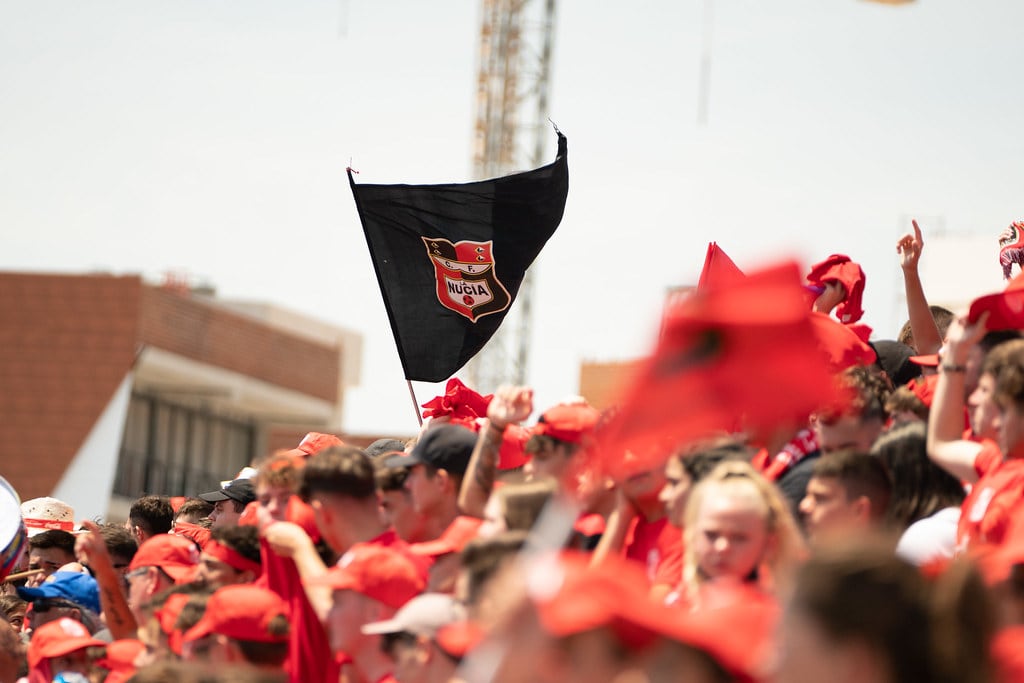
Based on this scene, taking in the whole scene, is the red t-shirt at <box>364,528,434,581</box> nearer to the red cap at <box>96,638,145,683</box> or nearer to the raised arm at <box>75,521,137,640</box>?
the red cap at <box>96,638,145,683</box>

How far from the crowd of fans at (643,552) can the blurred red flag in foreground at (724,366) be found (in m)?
0.02

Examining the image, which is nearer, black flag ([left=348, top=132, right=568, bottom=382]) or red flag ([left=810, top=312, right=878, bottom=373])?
red flag ([left=810, top=312, right=878, bottom=373])

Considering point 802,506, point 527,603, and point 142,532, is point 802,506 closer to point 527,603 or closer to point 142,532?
point 527,603

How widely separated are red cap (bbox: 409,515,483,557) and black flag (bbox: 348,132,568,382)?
3262 millimetres

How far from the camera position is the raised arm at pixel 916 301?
7754 mm

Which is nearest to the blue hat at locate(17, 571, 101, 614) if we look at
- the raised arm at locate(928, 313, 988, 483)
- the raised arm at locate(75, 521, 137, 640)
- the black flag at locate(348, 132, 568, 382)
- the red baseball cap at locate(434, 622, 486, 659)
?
the raised arm at locate(75, 521, 137, 640)

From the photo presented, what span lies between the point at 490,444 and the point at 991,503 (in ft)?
6.13

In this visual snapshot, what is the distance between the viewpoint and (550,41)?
54656mm

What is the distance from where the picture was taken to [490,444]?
603 cm

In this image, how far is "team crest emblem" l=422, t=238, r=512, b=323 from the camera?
350 inches

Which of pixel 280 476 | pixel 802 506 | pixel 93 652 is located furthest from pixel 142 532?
pixel 802 506

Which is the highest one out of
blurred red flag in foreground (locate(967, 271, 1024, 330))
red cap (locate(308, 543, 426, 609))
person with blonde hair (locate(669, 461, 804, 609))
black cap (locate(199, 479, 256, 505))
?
blurred red flag in foreground (locate(967, 271, 1024, 330))

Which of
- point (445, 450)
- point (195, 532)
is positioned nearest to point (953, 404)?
point (445, 450)

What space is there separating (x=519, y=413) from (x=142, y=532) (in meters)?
3.88
